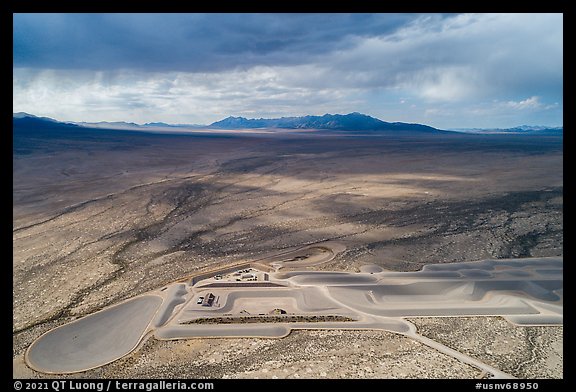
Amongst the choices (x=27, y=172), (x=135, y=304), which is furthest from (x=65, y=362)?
(x=27, y=172)

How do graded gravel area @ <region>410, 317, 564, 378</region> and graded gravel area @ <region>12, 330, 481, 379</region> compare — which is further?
graded gravel area @ <region>410, 317, 564, 378</region>

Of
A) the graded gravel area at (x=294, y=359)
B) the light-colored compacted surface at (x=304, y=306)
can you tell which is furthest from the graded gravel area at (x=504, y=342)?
the graded gravel area at (x=294, y=359)

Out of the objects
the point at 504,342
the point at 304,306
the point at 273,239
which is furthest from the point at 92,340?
the point at 504,342

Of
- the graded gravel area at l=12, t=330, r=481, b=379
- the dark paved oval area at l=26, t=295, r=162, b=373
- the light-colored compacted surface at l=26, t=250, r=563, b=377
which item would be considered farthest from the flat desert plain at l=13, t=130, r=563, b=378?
the light-colored compacted surface at l=26, t=250, r=563, b=377

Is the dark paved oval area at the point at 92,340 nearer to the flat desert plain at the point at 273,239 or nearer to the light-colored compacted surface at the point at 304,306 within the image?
the light-colored compacted surface at the point at 304,306

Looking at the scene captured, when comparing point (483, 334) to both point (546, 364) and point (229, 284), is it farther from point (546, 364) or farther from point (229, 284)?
point (229, 284)

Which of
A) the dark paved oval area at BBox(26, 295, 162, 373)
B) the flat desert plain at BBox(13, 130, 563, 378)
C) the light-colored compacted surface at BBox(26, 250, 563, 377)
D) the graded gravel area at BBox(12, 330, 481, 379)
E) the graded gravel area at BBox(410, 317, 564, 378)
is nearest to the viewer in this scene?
the graded gravel area at BBox(12, 330, 481, 379)

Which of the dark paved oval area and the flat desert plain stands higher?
the flat desert plain

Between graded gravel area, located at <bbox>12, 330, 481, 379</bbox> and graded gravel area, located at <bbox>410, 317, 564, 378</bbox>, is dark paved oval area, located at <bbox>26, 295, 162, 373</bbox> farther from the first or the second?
graded gravel area, located at <bbox>410, 317, 564, 378</bbox>
